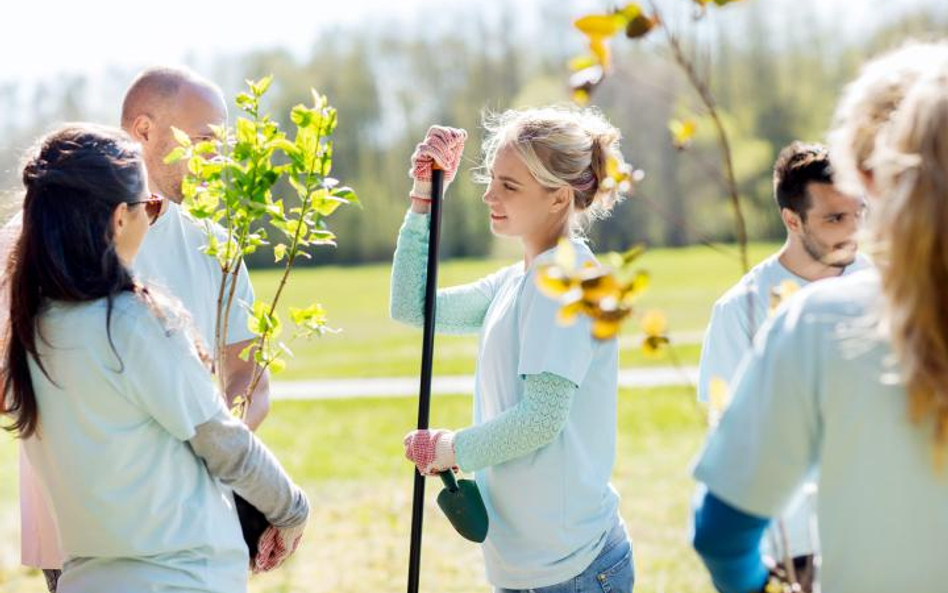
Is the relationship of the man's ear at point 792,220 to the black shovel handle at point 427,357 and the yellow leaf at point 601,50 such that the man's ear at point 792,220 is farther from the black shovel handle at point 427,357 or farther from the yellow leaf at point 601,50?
the yellow leaf at point 601,50

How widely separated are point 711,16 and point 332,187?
1.11 m

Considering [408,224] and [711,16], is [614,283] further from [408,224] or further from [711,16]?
[408,224]

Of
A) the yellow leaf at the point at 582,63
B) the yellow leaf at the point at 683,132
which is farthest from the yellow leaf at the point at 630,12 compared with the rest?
the yellow leaf at the point at 683,132

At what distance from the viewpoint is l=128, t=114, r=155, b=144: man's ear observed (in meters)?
3.58

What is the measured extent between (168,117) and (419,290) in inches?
33.7

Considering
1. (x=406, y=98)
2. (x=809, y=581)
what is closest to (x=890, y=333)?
(x=809, y=581)

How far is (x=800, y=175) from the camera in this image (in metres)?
3.94

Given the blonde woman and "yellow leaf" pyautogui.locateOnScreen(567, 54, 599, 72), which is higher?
"yellow leaf" pyautogui.locateOnScreen(567, 54, 599, 72)

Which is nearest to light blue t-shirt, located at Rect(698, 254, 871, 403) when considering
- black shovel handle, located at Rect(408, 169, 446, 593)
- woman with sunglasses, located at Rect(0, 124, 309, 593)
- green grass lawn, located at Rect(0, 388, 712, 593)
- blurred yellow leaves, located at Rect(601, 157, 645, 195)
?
green grass lawn, located at Rect(0, 388, 712, 593)

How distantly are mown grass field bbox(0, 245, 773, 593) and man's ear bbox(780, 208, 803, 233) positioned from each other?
71 cm

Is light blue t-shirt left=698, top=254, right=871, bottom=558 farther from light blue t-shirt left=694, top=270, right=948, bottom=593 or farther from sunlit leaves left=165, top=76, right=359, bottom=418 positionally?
light blue t-shirt left=694, top=270, right=948, bottom=593

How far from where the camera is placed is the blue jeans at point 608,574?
2.94m

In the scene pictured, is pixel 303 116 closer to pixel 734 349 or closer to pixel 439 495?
pixel 439 495

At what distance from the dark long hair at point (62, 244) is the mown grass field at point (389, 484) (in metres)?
1.14
